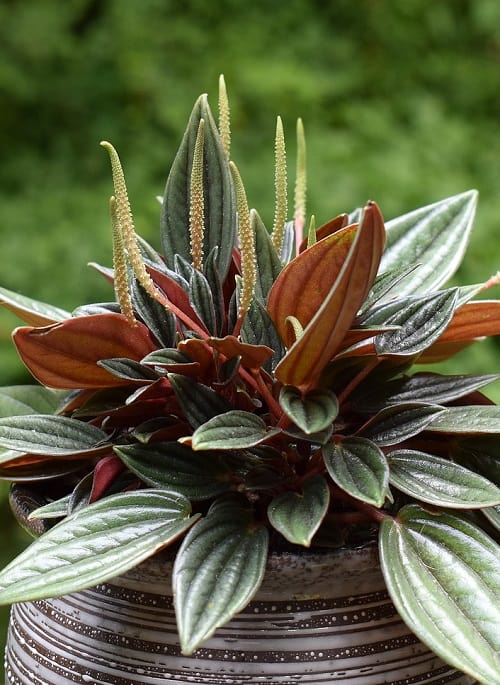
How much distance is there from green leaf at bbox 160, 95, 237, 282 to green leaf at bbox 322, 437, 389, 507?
19cm

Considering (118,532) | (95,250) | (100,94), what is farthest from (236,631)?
(100,94)

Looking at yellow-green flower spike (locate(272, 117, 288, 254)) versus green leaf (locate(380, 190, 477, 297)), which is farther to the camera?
green leaf (locate(380, 190, 477, 297))

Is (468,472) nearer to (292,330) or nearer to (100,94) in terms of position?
(292,330)

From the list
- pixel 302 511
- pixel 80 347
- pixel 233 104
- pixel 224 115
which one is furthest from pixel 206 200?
pixel 233 104

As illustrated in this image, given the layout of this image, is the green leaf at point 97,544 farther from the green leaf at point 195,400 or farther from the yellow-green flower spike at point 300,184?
the yellow-green flower spike at point 300,184

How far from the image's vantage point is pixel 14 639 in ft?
2.18

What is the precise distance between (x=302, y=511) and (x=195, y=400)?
0.36 feet

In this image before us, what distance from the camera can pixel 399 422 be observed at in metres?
0.61

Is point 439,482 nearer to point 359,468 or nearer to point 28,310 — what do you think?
point 359,468

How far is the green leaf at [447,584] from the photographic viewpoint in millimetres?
489

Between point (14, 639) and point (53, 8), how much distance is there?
176cm

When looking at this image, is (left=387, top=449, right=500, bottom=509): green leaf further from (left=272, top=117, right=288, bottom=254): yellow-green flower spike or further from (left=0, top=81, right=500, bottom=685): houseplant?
(left=272, top=117, right=288, bottom=254): yellow-green flower spike

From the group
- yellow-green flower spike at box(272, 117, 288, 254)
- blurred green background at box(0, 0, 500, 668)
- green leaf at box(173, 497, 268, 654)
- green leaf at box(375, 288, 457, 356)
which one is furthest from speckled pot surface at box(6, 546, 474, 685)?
blurred green background at box(0, 0, 500, 668)

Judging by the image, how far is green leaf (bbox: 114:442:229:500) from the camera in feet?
1.94
